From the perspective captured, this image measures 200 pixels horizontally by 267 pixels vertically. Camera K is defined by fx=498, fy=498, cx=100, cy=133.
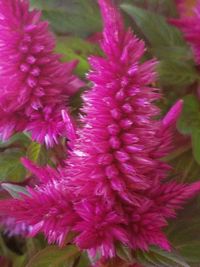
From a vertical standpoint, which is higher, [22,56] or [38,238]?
[22,56]

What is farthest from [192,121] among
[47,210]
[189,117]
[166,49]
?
[47,210]

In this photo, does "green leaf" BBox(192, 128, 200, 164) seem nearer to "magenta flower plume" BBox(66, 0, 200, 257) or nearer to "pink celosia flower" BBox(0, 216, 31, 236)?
"magenta flower plume" BBox(66, 0, 200, 257)

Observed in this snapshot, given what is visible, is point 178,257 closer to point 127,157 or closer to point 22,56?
point 127,157

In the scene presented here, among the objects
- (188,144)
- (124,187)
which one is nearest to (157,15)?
(188,144)

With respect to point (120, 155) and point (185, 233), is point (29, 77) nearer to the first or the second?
point (120, 155)

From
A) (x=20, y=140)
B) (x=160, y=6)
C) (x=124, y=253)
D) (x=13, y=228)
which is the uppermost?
(x=160, y=6)

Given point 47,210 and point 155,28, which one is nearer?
point 47,210

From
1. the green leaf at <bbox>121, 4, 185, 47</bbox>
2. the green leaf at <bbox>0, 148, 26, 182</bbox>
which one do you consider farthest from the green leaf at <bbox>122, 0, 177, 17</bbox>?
the green leaf at <bbox>0, 148, 26, 182</bbox>
